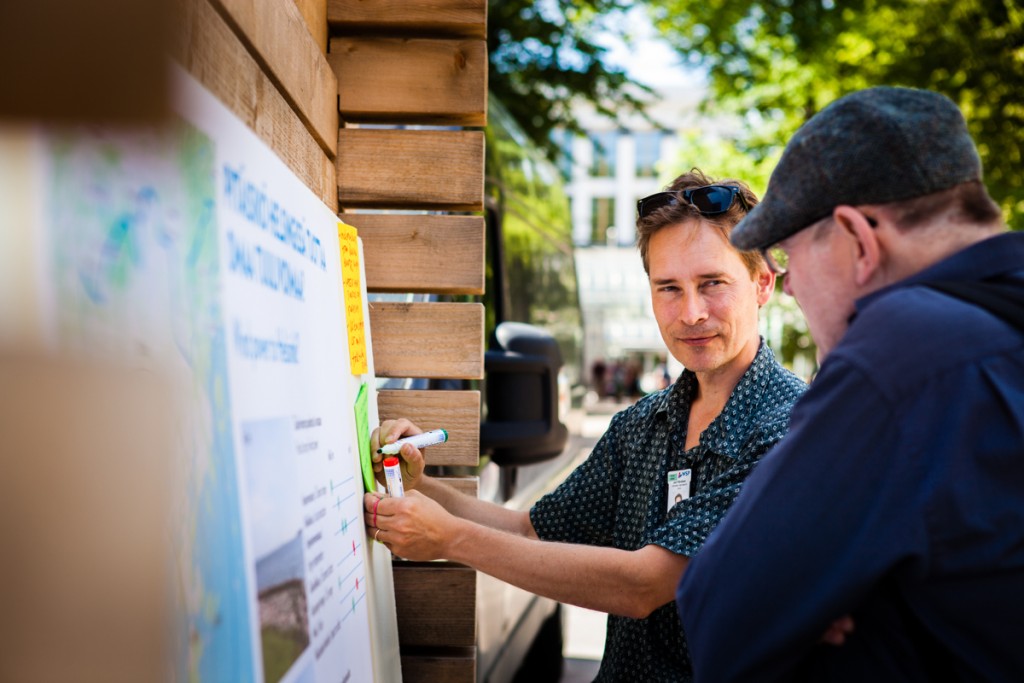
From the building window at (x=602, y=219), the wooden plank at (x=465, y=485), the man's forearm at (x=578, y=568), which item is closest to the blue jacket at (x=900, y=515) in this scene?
the man's forearm at (x=578, y=568)

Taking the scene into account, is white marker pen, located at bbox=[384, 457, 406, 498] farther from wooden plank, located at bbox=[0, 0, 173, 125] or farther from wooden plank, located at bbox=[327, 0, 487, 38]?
wooden plank, located at bbox=[0, 0, 173, 125]

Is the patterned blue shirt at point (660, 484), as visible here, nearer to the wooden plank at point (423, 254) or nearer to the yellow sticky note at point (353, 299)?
the wooden plank at point (423, 254)

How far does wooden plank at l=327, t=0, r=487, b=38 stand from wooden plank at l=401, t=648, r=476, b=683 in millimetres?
1472

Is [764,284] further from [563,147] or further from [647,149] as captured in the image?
[647,149]

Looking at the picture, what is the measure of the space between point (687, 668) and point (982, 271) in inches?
40.5

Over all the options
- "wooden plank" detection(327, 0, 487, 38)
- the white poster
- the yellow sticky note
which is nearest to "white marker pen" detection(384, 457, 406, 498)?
the yellow sticky note

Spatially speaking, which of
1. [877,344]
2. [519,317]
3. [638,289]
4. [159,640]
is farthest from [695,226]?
[638,289]

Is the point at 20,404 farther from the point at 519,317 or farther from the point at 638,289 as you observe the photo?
the point at 638,289

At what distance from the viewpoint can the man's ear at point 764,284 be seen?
2.20 m

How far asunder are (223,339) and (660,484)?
123cm

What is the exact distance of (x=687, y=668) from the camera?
6.32ft

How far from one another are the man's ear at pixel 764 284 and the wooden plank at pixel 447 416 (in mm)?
681

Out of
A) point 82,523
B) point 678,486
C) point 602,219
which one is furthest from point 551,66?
point 602,219

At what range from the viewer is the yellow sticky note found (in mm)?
1812
